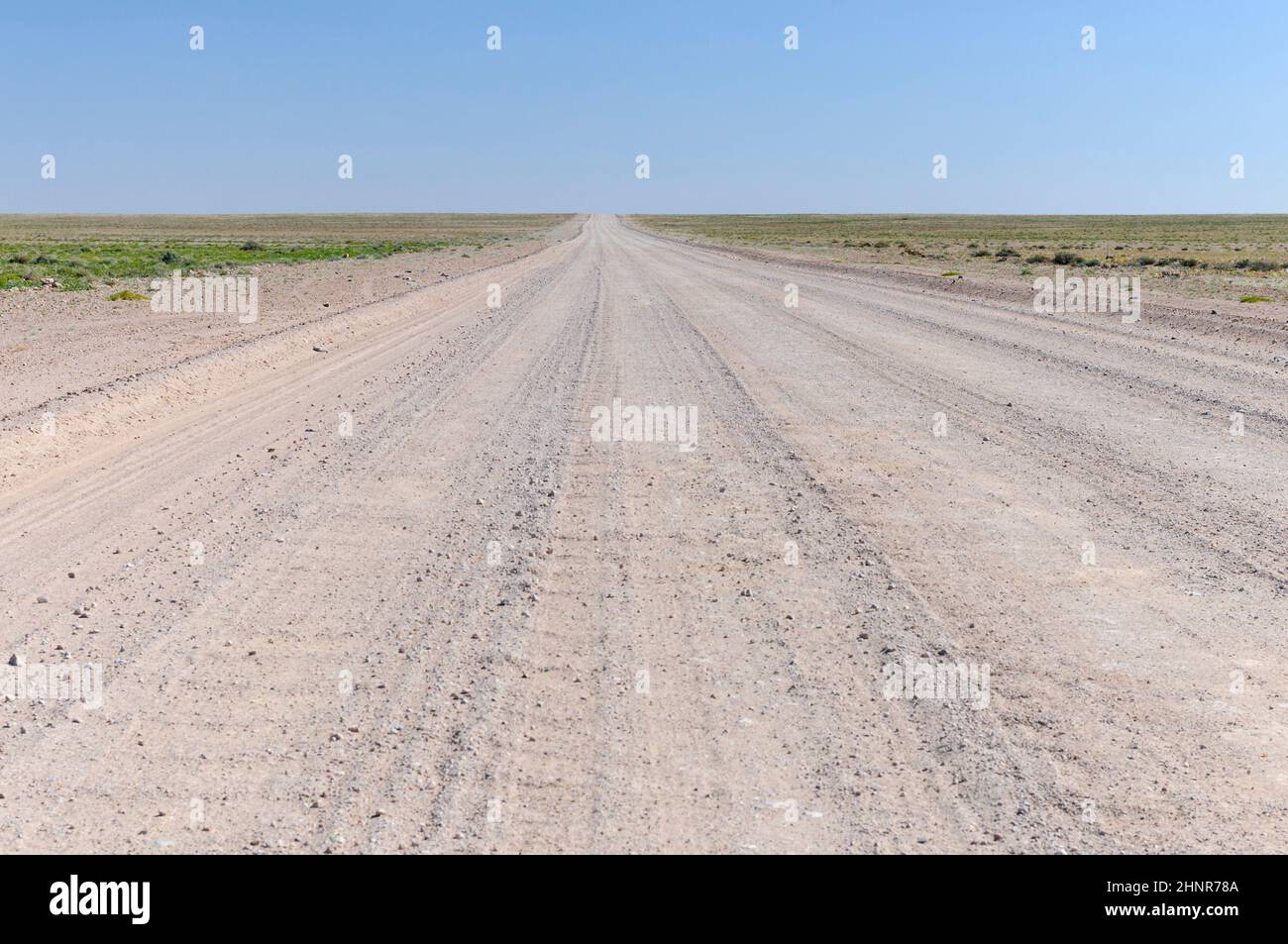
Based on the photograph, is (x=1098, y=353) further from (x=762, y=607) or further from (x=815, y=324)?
(x=762, y=607)

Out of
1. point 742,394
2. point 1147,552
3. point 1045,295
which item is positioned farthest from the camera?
point 1045,295

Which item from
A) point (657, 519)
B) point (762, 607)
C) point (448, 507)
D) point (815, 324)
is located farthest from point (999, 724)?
point (815, 324)

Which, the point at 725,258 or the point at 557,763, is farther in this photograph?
the point at 725,258

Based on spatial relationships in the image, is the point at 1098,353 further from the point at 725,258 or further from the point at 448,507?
the point at 725,258

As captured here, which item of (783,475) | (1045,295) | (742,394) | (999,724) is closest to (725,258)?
(1045,295)

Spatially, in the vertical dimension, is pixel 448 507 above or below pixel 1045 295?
below

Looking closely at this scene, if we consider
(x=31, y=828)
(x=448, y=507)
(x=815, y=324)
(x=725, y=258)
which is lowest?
(x=31, y=828)

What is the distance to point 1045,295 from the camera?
27891 mm

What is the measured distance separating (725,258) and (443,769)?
4908 centimetres

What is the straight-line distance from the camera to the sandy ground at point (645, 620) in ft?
13.1

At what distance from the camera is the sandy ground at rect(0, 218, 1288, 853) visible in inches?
158

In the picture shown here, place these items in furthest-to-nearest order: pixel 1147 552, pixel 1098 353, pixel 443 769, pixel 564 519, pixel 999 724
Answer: pixel 1098 353 → pixel 564 519 → pixel 1147 552 → pixel 999 724 → pixel 443 769

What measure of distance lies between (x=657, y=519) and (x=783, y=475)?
1.64 metres

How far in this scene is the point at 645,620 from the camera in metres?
5.91
